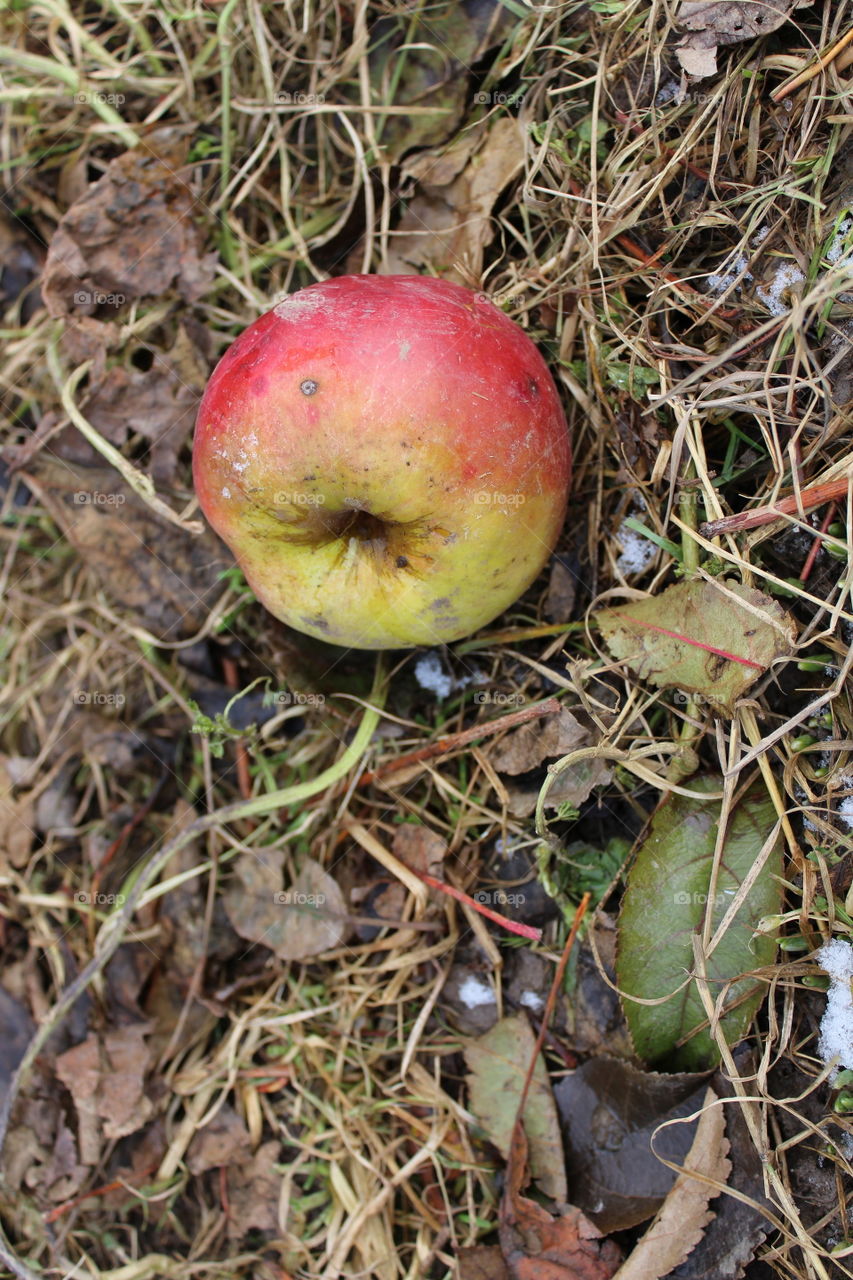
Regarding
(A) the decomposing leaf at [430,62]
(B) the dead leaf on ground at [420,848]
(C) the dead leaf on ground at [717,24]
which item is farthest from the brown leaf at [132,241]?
(B) the dead leaf on ground at [420,848]

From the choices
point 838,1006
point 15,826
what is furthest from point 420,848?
point 15,826

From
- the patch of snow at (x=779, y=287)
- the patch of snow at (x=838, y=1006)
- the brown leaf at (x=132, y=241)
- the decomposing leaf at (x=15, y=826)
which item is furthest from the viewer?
the decomposing leaf at (x=15, y=826)

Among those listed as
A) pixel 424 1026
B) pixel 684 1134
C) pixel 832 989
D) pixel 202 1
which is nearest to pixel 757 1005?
pixel 832 989

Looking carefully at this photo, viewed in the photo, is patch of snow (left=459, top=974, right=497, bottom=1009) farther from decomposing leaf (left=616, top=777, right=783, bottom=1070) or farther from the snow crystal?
the snow crystal

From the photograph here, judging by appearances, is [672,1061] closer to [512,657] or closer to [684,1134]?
[684,1134]

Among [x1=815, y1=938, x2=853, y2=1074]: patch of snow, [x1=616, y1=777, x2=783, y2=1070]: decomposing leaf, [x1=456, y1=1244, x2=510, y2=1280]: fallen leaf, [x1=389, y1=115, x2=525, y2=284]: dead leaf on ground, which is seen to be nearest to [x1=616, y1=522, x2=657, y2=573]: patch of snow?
[x1=616, y1=777, x2=783, y2=1070]: decomposing leaf

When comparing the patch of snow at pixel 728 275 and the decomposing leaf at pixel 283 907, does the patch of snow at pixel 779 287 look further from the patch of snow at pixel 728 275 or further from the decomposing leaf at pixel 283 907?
the decomposing leaf at pixel 283 907
